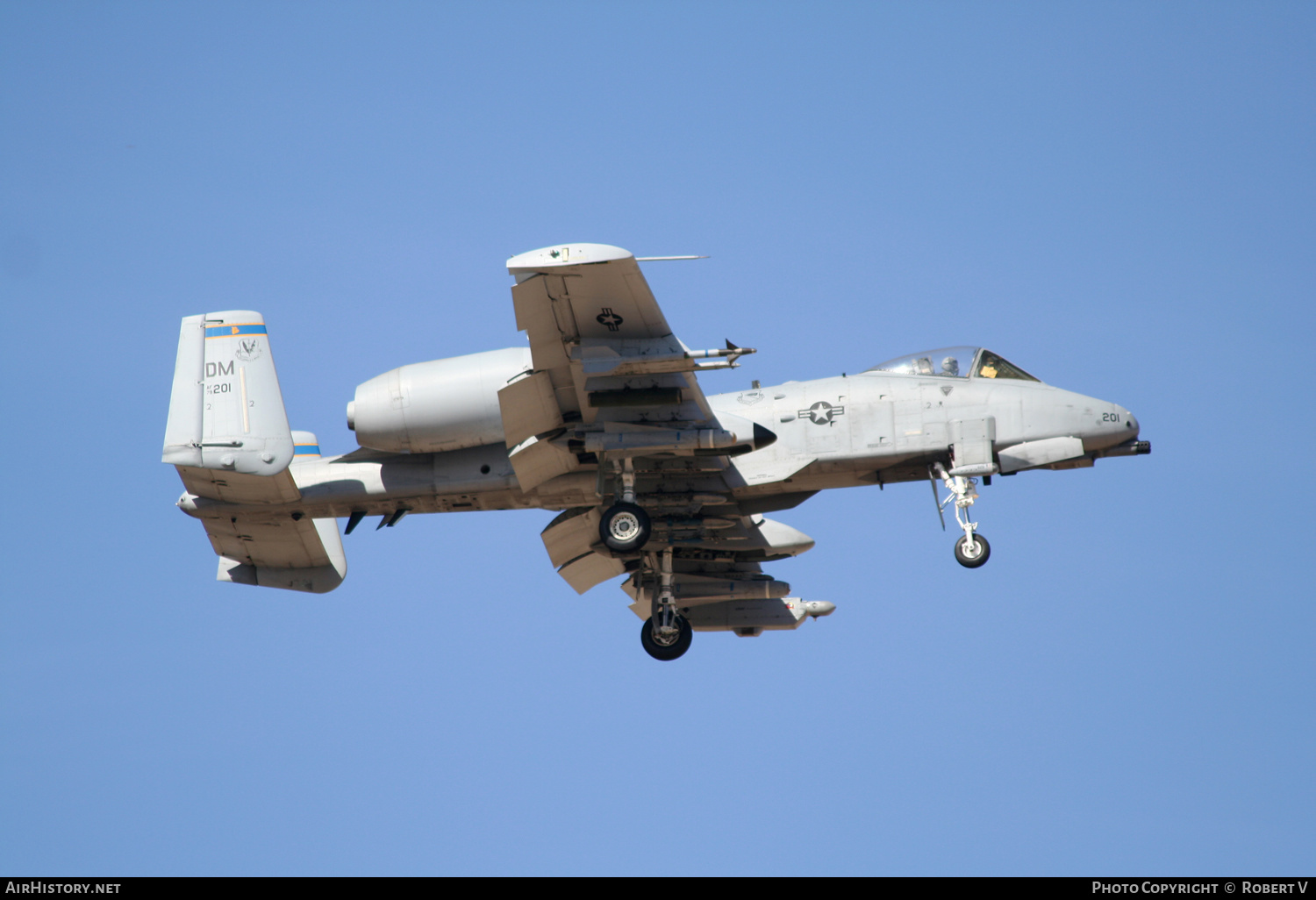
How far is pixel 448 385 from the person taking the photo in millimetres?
21016

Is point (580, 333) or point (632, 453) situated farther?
point (632, 453)

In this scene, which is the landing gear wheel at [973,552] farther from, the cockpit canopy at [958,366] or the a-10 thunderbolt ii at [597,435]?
the cockpit canopy at [958,366]

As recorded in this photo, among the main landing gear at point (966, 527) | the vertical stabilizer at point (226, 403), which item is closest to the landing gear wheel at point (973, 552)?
the main landing gear at point (966, 527)

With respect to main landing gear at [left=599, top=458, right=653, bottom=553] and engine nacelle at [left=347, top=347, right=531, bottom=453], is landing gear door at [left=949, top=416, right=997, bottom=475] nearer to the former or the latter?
main landing gear at [left=599, top=458, right=653, bottom=553]

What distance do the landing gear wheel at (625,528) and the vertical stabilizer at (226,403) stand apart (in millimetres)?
5029

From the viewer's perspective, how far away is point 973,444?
2211 centimetres

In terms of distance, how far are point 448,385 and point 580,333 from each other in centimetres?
240

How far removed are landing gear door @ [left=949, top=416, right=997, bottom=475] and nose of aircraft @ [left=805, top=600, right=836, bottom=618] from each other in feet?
19.6

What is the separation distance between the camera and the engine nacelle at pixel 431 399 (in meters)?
20.9

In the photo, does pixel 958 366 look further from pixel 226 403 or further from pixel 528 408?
pixel 226 403

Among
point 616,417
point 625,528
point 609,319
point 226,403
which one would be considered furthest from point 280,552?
point 609,319

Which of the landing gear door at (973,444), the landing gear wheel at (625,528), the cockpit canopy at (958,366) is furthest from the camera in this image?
the cockpit canopy at (958,366)
